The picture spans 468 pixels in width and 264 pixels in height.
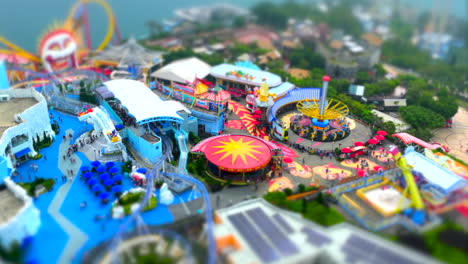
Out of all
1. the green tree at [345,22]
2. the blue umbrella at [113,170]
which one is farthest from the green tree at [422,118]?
the green tree at [345,22]

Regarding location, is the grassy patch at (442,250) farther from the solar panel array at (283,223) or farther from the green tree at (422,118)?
the green tree at (422,118)

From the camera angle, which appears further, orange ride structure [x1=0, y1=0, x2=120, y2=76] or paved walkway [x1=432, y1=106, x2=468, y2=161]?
orange ride structure [x1=0, y1=0, x2=120, y2=76]

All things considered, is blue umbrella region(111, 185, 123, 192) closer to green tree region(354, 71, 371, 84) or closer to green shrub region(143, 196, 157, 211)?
green shrub region(143, 196, 157, 211)

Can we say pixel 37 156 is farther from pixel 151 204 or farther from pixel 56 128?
pixel 151 204

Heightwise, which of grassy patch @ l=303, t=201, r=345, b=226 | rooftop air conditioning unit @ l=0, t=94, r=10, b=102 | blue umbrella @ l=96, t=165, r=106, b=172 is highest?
rooftop air conditioning unit @ l=0, t=94, r=10, b=102

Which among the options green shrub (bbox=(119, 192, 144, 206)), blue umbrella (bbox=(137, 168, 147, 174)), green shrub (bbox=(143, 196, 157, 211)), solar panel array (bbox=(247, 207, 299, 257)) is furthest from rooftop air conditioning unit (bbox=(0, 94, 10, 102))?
solar panel array (bbox=(247, 207, 299, 257))

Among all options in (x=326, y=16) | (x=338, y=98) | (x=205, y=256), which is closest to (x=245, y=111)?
(x=338, y=98)
